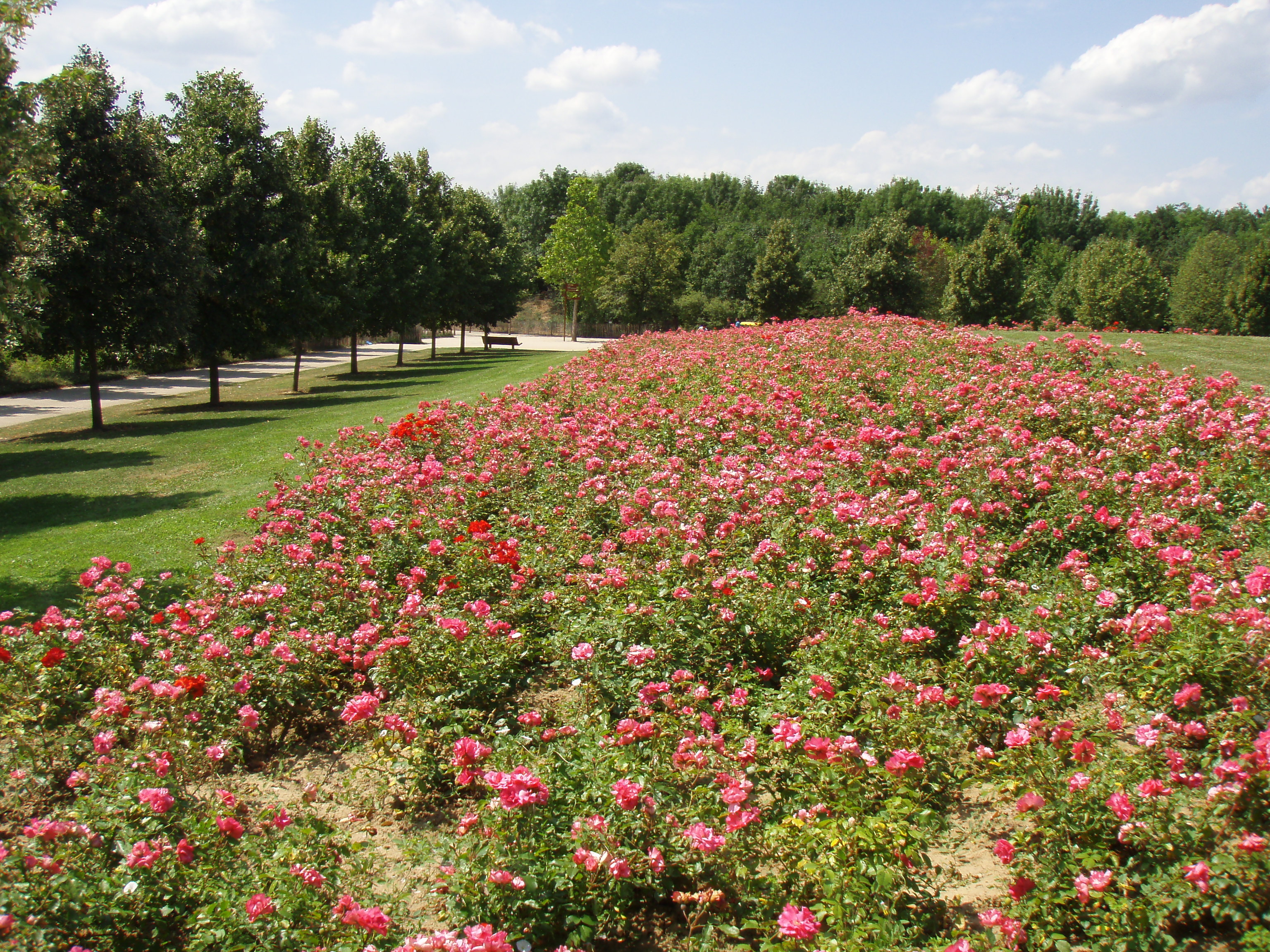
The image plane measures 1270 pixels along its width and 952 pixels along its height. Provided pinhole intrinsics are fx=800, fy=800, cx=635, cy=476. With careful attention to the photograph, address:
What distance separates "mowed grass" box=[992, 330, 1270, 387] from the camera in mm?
11172

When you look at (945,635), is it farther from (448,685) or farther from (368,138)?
(368,138)

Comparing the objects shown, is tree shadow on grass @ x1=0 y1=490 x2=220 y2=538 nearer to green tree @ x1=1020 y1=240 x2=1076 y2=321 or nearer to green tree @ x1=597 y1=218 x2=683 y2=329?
green tree @ x1=1020 y1=240 x2=1076 y2=321

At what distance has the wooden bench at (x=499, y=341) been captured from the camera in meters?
45.7

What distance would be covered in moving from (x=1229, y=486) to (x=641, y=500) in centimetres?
422

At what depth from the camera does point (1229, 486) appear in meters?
5.70

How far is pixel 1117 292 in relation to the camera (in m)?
34.1

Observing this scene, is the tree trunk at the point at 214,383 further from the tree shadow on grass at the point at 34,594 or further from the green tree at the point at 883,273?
the green tree at the point at 883,273

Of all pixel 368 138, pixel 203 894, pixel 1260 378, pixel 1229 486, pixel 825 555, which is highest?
pixel 368 138

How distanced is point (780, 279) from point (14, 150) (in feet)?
102

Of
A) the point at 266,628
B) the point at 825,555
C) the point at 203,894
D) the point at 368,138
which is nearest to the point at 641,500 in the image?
the point at 825,555

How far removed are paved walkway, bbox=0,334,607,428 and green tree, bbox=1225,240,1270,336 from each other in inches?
1313

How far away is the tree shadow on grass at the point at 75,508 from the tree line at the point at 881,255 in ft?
43.9

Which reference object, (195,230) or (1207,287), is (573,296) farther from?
(1207,287)

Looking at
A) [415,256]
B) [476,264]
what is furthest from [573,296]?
[415,256]
